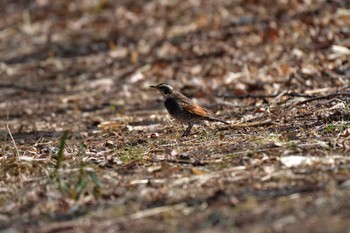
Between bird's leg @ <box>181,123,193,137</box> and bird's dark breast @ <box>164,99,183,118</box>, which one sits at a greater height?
bird's dark breast @ <box>164,99,183,118</box>

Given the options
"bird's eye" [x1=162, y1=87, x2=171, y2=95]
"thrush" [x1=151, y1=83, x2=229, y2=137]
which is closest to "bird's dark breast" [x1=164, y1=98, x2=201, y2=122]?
"thrush" [x1=151, y1=83, x2=229, y2=137]

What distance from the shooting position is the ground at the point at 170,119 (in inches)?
206

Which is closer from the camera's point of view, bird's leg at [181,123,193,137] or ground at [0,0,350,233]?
ground at [0,0,350,233]

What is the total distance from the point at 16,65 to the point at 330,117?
798 centimetres

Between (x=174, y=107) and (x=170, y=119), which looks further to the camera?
(x=170, y=119)

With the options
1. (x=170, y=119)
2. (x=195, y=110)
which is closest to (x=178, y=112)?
(x=195, y=110)

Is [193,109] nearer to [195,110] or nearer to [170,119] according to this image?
[195,110]

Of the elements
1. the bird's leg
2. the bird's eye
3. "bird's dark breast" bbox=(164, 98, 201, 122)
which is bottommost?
the bird's leg

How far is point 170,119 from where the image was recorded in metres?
9.52

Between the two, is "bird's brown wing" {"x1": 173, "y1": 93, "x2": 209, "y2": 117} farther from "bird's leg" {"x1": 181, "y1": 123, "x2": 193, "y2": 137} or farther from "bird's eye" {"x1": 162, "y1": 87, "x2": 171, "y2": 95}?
"bird's eye" {"x1": 162, "y1": 87, "x2": 171, "y2": 95}

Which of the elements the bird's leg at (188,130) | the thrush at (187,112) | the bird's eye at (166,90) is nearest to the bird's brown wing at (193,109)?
the thrush at (187,112)

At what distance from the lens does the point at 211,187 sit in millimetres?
5641

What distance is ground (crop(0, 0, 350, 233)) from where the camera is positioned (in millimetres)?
5234

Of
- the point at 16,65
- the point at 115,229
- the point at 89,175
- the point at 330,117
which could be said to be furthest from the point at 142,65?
the point at 115,229
